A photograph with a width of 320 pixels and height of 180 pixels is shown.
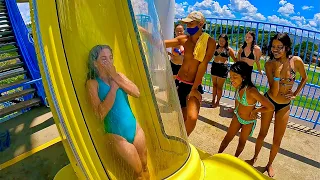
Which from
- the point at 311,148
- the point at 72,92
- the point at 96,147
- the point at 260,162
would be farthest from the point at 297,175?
the point at 72,92

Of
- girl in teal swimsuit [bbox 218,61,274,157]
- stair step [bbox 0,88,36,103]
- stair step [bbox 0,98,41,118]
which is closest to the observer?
girl in teal swimsuit [bbox 218,61,274,157]

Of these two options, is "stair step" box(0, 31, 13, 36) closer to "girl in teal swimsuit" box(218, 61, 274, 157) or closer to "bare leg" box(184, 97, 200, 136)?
"bare leg" box(184, 97, 200, 136)

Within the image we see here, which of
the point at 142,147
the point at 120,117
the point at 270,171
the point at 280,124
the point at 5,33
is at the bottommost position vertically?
the point at 270,171

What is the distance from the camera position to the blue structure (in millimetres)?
4645

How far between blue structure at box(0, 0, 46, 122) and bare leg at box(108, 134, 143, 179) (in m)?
3.38

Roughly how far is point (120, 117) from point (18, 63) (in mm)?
3991

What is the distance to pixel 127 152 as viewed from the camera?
5.63 feet

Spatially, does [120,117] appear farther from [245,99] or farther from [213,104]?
[213,104]

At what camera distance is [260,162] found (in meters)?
3.59

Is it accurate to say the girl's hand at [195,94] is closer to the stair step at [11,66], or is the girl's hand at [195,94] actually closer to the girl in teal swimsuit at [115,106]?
the girl in teal swimsuit at [115,106]

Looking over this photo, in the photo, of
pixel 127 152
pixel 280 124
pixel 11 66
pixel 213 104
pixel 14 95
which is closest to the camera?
pixel 127 152

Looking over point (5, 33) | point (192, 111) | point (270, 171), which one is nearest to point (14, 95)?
point (5, 33)

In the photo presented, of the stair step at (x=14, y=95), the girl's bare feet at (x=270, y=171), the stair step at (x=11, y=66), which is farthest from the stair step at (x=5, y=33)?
the girl's bare feet at (x=270, y=171)

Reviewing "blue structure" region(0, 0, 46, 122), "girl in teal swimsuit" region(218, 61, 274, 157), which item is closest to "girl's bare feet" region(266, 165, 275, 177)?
"girl in teal swimsuit" region(218, 61, 274, 157)
